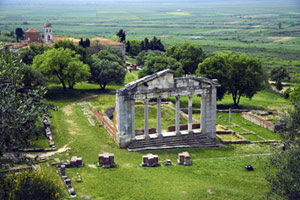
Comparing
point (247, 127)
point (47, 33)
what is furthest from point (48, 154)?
point (47, 33)

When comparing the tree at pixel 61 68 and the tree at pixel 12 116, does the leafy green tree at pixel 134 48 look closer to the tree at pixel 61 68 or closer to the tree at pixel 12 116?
the tree at pixel 61 68

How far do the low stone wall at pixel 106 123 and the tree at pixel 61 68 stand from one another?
52.4 feet

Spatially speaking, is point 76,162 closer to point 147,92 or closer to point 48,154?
point 48,154

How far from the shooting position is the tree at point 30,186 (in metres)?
30.4

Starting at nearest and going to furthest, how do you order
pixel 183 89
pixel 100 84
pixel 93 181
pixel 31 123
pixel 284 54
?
pixel 31 123
pixel 93 181
pixel 183 89
pixel 100 84
pixel 284 54

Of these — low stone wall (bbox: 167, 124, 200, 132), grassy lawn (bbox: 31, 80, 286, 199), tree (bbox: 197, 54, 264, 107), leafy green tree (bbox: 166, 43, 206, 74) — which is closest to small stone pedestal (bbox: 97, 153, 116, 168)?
grassy lawn (bbox: 31, 80, 286, 199)

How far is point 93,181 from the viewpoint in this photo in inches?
1513

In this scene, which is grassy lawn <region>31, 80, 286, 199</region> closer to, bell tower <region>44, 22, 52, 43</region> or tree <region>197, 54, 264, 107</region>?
tree <region>197, 54, 264, 107</region>

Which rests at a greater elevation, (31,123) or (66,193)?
(31,123)

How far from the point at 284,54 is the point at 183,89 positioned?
146 metres

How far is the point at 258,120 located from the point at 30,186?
4445 centimetres

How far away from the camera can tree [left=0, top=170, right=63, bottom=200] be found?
99.9ft

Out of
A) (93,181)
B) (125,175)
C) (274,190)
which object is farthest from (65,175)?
(274,190)

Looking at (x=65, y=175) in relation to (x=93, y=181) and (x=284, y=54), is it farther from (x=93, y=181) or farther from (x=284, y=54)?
(x=284, y=54)
